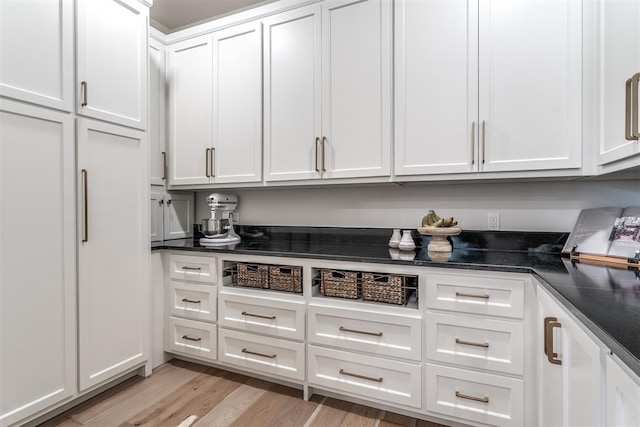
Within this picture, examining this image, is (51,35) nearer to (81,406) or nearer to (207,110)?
(207,110)

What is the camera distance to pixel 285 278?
2.03 metres

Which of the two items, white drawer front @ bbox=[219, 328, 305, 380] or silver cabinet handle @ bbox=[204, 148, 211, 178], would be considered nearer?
white drawer front @ bbox=[219, 328, 305, 380]

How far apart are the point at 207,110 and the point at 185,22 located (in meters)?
1.10

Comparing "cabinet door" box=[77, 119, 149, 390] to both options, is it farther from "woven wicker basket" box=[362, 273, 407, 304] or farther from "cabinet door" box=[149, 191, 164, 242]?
"woven wicker basket" box=[362, 273, 407, 304]

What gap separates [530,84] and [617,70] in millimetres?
397

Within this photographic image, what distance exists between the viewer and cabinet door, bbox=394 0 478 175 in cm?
182

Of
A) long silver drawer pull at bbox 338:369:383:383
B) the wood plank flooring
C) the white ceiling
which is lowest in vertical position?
the wood plank flooring

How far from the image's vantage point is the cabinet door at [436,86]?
1824 mm

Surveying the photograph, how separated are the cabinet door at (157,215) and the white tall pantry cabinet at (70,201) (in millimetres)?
437

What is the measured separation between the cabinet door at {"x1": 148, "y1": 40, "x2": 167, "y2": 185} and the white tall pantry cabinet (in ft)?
1.43

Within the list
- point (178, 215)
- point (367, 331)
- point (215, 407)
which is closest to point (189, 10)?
point (178, 215)

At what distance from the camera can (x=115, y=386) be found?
6.95 feet

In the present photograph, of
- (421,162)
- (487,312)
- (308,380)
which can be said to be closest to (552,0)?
(421,162)

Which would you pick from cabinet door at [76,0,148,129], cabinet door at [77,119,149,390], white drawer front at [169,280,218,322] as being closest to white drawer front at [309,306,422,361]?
white drawer front at [169,280,218,322]
